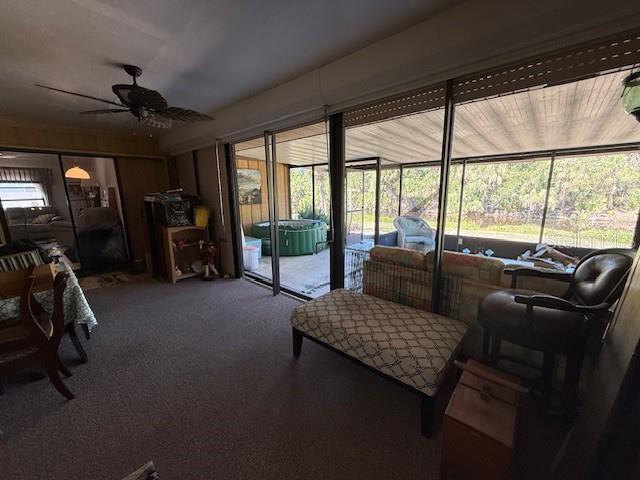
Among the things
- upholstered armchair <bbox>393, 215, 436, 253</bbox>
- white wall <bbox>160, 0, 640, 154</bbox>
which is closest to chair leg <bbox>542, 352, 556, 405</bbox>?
white wall <bbox>160, 0, 640, 154</bbox>

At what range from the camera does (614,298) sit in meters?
1.17

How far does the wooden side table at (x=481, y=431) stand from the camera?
0.96m

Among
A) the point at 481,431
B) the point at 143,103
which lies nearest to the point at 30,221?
the point at 143,103

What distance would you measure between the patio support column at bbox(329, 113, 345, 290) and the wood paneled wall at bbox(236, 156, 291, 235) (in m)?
3.35

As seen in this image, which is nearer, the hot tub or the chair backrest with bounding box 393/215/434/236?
the chair backrest with bounding box 393/215/434/236

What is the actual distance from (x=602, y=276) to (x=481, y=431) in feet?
3.54

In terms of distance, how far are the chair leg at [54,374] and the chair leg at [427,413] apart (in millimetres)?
2316

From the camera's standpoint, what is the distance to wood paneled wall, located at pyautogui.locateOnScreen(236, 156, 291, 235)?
5.95m

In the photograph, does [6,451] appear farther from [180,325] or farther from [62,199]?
[62,199]

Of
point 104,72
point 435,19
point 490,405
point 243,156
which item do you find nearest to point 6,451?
point 490,405

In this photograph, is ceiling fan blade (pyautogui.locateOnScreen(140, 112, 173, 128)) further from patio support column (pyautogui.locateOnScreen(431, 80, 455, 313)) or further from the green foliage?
patio support column (pyautogui.locateOnScreen(431, 80, 455, 313))

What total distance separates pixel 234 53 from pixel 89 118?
301cm

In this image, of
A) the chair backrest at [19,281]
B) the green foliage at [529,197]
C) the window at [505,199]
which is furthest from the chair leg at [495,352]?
the window at [505,199]

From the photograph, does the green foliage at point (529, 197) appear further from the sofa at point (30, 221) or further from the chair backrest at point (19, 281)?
the sofa at point (30, 221)
